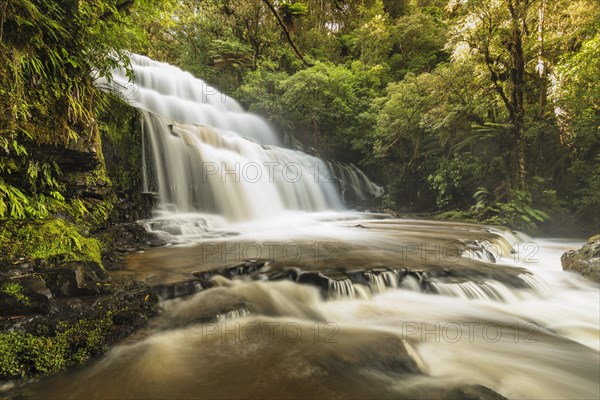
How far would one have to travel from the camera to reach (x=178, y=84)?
1384cm

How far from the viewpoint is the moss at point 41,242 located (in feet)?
8.38

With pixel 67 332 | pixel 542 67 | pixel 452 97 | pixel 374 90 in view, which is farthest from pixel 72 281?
pixel 374 90

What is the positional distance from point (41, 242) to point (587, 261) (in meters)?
7.56

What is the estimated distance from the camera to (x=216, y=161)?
28.8 feet

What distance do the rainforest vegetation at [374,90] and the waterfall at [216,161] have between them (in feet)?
4.09

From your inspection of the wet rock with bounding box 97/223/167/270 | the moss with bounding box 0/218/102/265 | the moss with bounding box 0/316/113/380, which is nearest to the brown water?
the moss with bounding box 0/316/113/380

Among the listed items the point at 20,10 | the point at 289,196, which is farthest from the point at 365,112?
the point at 20,10

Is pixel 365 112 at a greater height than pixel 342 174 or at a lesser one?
greater

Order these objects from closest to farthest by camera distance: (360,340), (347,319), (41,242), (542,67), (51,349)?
(51,349)
(360,340)
(41,242)
(347,319)
(542,67)

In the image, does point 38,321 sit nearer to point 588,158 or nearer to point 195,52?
point 588,158

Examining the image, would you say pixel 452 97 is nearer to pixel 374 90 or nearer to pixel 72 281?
pixel 374 90

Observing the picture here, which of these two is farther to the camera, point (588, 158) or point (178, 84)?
point (178, 84)

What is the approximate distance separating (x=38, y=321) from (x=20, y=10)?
3.48m

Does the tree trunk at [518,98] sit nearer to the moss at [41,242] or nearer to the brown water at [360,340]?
the brown water at [360,340]
